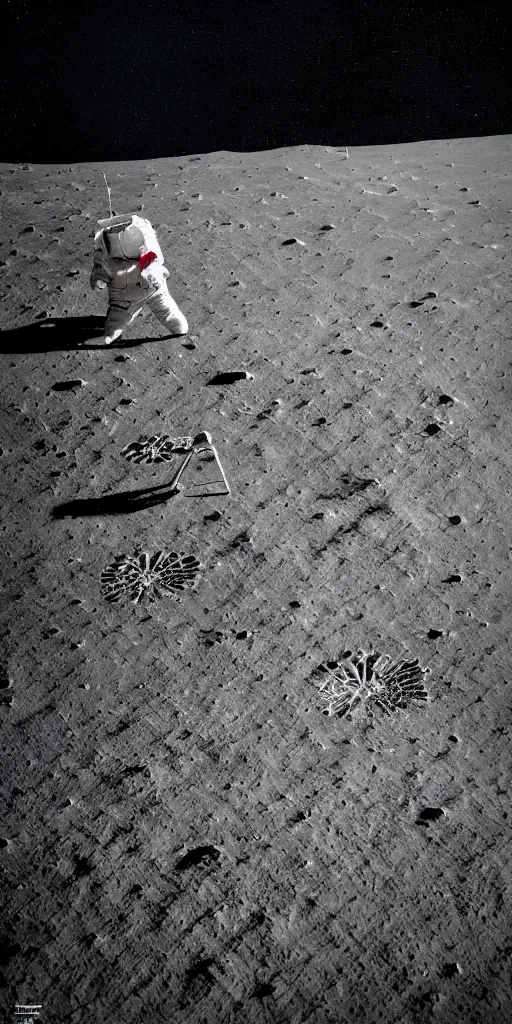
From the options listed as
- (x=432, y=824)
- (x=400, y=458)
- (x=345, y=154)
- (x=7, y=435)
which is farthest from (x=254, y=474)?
(x=345, y=154)

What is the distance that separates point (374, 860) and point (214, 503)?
1396mm

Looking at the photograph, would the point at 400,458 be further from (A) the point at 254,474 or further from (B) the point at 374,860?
(B) the point at 374,860

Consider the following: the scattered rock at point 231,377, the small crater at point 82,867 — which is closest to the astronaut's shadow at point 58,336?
the scattered rock at point 231,377

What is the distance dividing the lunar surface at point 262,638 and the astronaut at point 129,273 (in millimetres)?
144

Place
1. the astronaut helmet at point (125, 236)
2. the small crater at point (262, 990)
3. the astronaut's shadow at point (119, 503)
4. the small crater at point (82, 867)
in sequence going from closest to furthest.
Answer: the small crater at point (262, 990)
the small crater at point (82, 867)
the astronaut's shadow at point (119, 503)
the astronaut helmet at point (125, 236)

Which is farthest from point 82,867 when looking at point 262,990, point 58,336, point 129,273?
point 58,336

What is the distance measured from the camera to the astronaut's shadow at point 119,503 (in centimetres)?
304

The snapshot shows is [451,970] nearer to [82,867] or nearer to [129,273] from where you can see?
[82,867]

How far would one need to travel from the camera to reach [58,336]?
3.94m

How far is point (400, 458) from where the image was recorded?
3.15 m

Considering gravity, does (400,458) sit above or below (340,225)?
below

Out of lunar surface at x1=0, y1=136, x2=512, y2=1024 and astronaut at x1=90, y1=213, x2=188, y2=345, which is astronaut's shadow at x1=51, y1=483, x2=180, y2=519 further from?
astronaut at x1=90, y1=213, x2=188, y2=345

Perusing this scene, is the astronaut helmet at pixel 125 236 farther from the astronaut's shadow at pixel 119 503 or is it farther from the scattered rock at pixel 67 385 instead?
the astronaut's shadow at pixel 119 503

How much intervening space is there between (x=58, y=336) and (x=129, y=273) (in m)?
0.54
